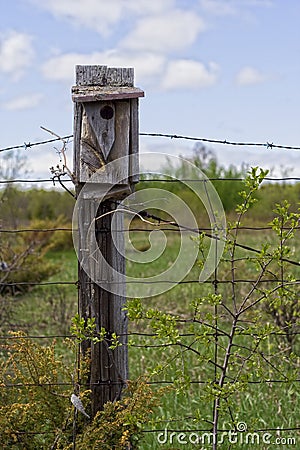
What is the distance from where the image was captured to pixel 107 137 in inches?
118

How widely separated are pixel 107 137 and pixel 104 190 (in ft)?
0.78

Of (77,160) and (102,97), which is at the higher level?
(102,97)

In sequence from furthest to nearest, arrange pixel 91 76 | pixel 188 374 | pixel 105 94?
pixel 188 374
pixel 91 76
pixel 105 94

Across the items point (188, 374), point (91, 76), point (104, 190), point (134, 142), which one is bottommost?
point (188, 374)

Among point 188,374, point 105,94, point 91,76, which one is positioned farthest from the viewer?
point 188,374

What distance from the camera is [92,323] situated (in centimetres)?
299

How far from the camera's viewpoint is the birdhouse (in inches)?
117

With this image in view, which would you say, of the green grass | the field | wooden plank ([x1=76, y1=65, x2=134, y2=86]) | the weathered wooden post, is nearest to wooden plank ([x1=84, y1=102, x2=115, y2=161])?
the weathered wooden post

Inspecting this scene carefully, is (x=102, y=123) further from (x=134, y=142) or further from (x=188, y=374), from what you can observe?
(x=188, y=374)

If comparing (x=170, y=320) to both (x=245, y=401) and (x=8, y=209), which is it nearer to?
(x=245, y=401)

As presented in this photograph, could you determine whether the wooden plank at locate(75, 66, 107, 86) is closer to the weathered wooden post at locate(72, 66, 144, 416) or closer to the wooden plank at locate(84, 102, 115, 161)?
the weathered wooden post at locate(72, 66, 144, 416)

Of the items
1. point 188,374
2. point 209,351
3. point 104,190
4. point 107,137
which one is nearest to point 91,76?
point 107,137

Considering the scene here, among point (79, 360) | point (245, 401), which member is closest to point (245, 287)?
point (245, 401)

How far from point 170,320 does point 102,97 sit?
3.35ft
